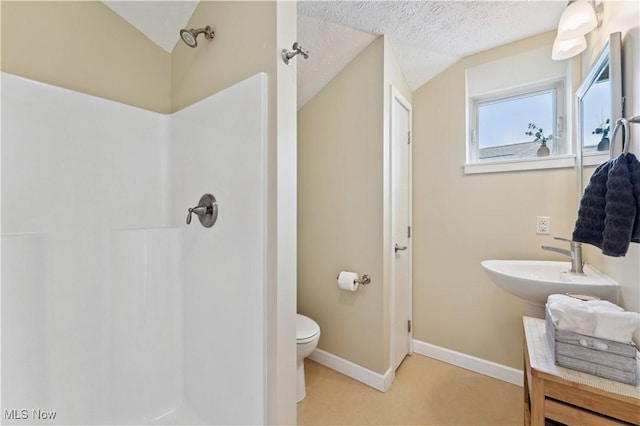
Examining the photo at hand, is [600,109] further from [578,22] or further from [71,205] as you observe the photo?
[71,205]

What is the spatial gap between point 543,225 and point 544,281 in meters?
0.68

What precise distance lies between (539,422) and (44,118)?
209cm

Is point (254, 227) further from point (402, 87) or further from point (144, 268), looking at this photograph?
point (402, 87)

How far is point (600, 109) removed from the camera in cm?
128

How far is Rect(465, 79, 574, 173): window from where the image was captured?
1782 millimetres

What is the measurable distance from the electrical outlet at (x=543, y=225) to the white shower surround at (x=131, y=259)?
172cm

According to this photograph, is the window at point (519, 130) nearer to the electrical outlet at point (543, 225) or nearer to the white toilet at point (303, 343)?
the electrical outlet at point (543, 225)

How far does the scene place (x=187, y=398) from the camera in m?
1.38

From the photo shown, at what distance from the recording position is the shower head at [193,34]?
120 cm

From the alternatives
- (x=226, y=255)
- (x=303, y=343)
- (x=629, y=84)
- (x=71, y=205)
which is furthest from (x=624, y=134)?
(x=71, y=205)

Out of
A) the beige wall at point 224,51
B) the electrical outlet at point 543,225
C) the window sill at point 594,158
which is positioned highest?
the beige wall at point 224,51

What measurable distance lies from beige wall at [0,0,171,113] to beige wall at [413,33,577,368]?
182 cm

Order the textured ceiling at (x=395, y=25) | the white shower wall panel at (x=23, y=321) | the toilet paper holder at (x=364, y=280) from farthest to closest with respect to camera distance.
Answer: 1. the toilet paper holder at (x=364, y=280)
2. the textured ceiling at (x=395, y=25)
3. the white shower wall panel at (x=23, y=321)

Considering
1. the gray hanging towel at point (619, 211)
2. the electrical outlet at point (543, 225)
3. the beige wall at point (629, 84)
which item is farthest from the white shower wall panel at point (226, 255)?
the electrical outlet at point (543, 225)
